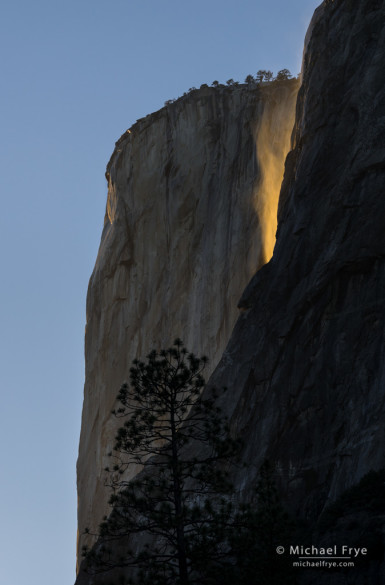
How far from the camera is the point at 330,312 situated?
29.8 m

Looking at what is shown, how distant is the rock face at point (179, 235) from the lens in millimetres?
43594

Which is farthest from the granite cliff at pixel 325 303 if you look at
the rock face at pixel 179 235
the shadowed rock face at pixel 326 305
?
the rock face at pixel 179 235

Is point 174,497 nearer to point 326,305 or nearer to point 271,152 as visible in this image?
point 326,305

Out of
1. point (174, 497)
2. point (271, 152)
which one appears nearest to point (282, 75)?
point (271, 152)

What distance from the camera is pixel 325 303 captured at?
98.7 ft

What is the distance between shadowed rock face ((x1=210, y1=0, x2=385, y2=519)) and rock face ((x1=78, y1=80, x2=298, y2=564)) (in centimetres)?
757

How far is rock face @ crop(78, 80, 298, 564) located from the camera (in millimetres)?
43594

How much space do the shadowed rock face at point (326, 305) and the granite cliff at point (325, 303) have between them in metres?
0.04

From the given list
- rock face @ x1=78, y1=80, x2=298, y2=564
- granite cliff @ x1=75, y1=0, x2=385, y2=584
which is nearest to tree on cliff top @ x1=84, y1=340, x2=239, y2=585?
granite cliff @ x1=75, y1=0, x2=385, y2=584

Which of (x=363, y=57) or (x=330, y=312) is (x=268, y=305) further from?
(x=363, y=57)

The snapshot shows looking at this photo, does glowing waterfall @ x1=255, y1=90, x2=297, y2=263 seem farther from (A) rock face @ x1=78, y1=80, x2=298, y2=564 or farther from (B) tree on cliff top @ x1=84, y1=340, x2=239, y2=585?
(B) tree on cliff top @ x1=84, y1=340, x2=239, y2=585

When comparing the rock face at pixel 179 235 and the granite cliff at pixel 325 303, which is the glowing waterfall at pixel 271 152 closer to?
the rock face at pixel 179 235

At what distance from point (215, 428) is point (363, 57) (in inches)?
685

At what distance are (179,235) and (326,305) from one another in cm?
1882
